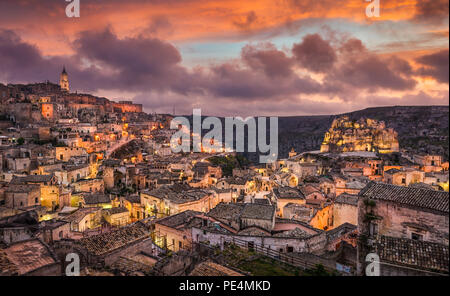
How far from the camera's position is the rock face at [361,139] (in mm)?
75919

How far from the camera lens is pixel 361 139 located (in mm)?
80938

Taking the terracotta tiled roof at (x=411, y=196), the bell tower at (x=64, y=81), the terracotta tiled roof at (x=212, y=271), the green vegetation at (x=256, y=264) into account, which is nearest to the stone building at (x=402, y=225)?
the terracotta tiled roof at (x=411, y=196)

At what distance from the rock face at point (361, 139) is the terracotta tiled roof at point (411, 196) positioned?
66367 millimetres

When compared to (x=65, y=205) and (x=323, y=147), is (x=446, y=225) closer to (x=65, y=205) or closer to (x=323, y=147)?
(x=65, y=205)

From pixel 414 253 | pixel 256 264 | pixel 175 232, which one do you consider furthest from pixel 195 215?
pixel 414 253

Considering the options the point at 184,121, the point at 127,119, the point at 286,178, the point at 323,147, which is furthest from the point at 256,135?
the point at 286,178

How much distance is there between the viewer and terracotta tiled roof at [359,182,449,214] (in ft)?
38.8

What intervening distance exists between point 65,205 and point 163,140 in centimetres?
4932

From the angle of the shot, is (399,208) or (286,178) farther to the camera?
(286,178)

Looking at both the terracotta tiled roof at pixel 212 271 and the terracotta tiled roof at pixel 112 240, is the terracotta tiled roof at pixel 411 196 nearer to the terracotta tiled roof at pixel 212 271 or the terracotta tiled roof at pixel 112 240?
the terracotta tiled roof at pixel 212 271

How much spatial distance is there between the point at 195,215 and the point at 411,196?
14525 mm

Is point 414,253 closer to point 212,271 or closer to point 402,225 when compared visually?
point 402,225

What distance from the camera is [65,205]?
29.1 metres

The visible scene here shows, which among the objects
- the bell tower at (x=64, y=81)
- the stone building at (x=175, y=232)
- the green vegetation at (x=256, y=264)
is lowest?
the stone building at (x=175, y=232)
